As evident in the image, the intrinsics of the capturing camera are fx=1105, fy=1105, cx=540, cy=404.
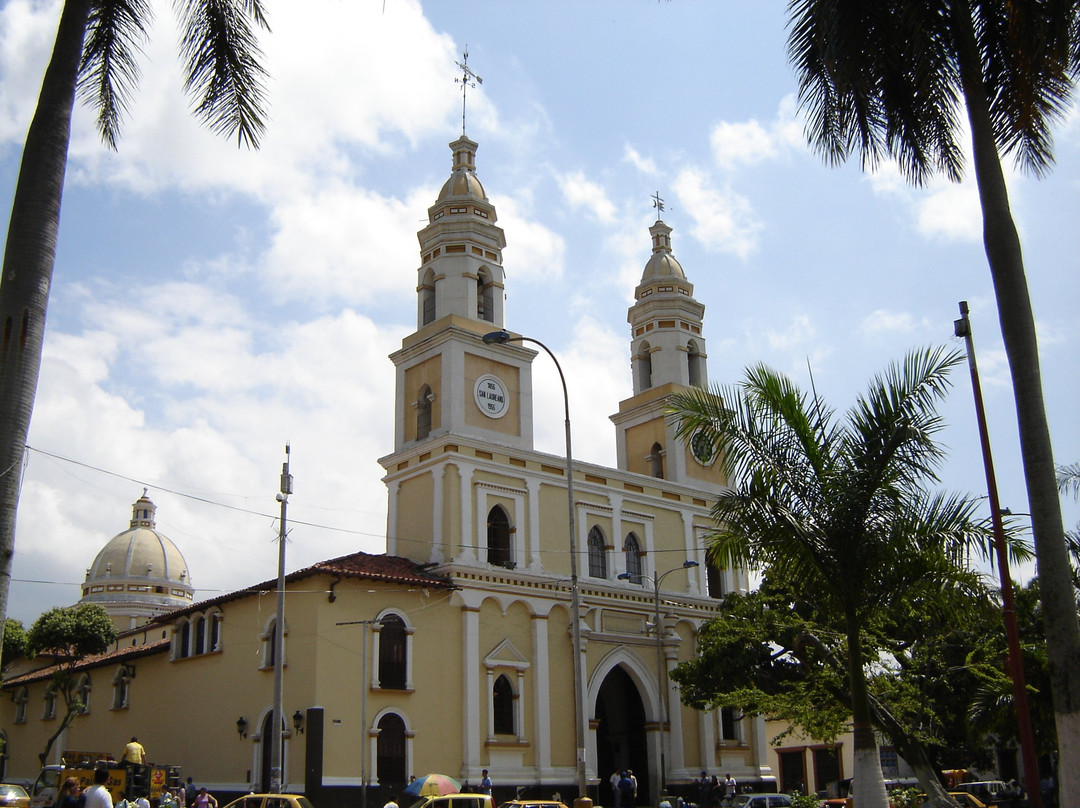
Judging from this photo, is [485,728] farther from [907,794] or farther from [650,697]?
[907,794]

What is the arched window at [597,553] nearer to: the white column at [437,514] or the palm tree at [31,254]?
the white column at [437,514]

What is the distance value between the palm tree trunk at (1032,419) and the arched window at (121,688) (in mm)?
35510

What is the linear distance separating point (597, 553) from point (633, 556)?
6.09 ft

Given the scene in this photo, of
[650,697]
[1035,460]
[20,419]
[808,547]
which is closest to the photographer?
[20,419]

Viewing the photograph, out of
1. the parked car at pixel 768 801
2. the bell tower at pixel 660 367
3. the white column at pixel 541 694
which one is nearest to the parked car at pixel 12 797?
the white column at pixel 541 694

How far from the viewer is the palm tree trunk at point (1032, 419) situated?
1092cm

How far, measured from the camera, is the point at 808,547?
1466 cm

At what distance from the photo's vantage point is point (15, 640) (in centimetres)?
5291

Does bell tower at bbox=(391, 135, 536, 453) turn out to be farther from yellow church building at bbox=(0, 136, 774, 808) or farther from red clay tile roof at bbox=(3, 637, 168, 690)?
red clay tile roof at bbox=(3, 637, 168, 690)

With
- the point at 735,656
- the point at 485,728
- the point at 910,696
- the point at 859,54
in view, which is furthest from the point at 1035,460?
the point at 485,728

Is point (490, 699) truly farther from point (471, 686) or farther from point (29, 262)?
point (29, 262)

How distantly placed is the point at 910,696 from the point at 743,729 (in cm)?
1856

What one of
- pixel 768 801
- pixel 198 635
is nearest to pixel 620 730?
pixel 768 801

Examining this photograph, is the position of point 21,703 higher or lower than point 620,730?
higher
